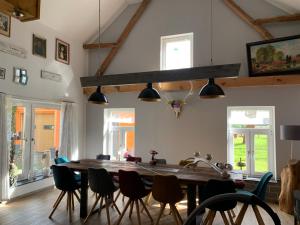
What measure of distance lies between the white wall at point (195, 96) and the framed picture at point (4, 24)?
2662 millimetres

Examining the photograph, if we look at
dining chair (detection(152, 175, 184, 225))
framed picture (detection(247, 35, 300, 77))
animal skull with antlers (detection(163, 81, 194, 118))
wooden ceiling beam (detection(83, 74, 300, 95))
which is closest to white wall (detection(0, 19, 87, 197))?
wooden ceiling beam (detection(83, 74, 300, 95))

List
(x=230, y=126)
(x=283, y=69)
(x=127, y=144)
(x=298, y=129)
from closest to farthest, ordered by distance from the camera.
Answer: (x=298, y=129)
(x=283, y=69)
(x=230, y=126)
(x=127, y=144)

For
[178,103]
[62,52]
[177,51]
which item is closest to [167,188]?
[178,103]

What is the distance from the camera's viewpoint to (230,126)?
575cm

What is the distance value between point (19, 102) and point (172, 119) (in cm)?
345

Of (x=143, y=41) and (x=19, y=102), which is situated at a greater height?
(x=143, y=41)

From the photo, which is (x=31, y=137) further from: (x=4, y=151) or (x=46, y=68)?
(x=46, y=68)

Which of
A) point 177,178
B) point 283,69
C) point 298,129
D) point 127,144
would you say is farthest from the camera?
point 127,144

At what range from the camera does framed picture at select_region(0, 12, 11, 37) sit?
4.72m

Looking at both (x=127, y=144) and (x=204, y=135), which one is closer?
(x=204, y=135)

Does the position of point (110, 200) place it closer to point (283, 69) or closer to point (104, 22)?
point (283, 69)

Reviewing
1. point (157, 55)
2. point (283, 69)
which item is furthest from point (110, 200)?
point (283, 69)

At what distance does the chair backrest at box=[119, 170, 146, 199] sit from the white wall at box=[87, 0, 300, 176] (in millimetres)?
2472

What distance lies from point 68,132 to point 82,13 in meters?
2.99
